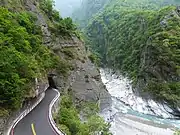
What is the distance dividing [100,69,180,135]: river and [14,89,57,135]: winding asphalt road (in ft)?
58.2

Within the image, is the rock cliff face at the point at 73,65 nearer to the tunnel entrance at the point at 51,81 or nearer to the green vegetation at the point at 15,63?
the tunnel entrance at the point at 51,81

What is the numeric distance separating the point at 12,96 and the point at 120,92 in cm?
5319

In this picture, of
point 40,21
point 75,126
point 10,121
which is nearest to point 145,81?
point 40,21

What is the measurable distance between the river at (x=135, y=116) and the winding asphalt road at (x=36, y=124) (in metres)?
17.7

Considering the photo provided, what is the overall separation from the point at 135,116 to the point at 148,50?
79.9 feet

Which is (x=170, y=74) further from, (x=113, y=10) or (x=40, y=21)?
(x=113, y=10)

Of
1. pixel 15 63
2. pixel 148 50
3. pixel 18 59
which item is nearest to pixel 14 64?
pixel 15 63

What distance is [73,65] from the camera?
169 ft

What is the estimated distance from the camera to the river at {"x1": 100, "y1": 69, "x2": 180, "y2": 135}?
49844mm

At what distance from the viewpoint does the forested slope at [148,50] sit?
6988cm

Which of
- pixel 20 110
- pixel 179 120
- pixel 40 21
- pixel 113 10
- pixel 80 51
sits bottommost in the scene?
pixel 179 120

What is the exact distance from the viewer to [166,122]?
184ft

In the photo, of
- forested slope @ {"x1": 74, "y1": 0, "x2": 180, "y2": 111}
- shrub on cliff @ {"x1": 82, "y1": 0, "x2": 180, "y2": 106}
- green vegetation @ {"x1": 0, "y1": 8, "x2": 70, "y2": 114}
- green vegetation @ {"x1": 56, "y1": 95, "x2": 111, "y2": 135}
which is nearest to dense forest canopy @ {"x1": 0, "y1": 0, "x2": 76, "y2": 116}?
green vegetation @ {"x1": 0, "y1": 8, "x2": 70, "y2": 114}

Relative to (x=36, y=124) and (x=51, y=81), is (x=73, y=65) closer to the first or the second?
(x=51, y=81)
